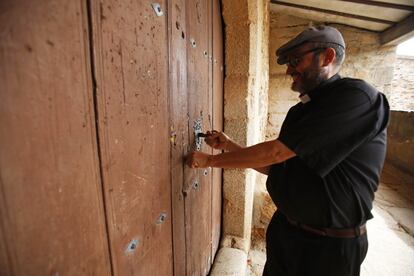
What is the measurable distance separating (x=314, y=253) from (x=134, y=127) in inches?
40.9

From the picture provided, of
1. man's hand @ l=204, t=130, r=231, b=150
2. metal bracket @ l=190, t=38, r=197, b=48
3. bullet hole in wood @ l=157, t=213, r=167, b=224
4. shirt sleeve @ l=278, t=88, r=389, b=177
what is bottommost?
bullet hole in wood @ l=157, t=213, r=167, b=224

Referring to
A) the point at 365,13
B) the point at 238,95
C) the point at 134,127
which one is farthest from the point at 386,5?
the point at 134,127

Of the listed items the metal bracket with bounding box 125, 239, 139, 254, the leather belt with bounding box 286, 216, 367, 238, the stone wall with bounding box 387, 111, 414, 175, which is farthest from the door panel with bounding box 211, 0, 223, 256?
the stone wall with bounding box 387, 111, 414, 175

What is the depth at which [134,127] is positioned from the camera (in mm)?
569

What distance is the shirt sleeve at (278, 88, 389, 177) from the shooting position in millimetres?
841

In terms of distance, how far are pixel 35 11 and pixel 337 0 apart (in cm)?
353

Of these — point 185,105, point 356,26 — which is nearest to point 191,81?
point 185,105

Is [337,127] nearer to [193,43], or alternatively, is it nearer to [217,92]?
[193,43]

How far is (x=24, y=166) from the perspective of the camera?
308mm

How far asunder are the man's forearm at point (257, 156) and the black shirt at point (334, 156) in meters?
0.04

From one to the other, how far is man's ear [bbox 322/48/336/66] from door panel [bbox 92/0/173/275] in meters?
0.74

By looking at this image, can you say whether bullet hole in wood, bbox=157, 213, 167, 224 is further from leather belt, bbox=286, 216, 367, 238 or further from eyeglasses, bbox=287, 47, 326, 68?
eyeglasses, bbox=287, 47, 326, 68

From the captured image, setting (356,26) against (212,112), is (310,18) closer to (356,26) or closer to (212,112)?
(356,26)

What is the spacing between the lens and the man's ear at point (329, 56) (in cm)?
97
